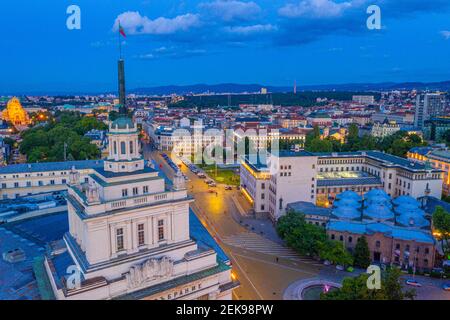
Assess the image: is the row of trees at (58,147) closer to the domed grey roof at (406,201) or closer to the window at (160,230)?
the window at (160,230)

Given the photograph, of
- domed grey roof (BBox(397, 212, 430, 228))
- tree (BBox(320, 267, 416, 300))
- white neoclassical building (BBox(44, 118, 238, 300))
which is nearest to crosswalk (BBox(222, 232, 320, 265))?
tree (BBox(320, 267, 416, 300))

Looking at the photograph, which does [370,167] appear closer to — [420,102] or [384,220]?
Answer: [384,220]

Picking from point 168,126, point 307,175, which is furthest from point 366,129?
point 307,175

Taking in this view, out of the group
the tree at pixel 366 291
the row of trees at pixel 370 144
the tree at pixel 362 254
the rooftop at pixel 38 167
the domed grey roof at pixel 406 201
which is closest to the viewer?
the tree at pixel 366 291

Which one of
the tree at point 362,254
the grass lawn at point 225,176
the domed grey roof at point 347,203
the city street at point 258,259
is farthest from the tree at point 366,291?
the grass lawn at point 225,176

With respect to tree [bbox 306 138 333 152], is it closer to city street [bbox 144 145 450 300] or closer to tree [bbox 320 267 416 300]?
city street [bbox 144 145 450 300]

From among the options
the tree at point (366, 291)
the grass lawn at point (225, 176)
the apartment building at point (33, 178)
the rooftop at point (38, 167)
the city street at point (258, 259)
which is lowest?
the city street at point (258, 259)
